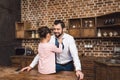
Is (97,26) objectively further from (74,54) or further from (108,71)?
(74,54)

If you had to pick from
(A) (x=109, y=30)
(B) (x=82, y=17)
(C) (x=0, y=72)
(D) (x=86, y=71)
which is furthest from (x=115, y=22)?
(C) (x=0, y=72)

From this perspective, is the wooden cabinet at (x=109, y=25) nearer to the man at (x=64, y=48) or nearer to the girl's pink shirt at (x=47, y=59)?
the man at (x=64, y=48)

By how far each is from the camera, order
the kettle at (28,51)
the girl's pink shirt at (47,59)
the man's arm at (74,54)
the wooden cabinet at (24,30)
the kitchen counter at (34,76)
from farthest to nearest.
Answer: the wooden cabinet at (24,30) < the kettle at (28,51) < the man's arm at (74,54) < the girl's pink shirt at (47,59) < the kitchen counter at (34,76)

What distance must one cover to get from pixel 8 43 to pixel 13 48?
0.29m

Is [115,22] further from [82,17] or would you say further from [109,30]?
[82,17]

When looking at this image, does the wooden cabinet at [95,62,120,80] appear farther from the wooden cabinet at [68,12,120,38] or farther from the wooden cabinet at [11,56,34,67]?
the wooden cabinet at [11,56,34,67]

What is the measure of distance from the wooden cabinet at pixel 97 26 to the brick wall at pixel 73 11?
0.58 feet

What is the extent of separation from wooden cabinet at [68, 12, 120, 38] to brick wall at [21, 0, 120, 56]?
0.58 ft

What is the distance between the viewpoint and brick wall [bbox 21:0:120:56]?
219 inches

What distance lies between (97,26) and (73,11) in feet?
3.05

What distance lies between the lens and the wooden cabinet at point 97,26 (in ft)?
17.4

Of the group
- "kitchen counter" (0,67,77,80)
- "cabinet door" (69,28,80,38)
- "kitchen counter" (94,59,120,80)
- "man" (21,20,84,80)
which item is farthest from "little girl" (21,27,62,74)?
"cabinet door" (69,28,80,38)

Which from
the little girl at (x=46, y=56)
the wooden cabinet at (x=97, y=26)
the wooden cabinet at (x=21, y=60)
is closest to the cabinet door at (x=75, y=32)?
the wooden cabinet at (x=97, y=26)

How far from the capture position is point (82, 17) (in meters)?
5.82
